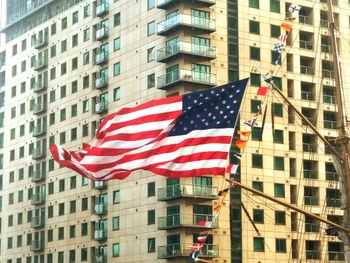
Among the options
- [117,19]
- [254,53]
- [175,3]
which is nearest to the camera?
[175,3]

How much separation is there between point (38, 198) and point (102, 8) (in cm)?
2697

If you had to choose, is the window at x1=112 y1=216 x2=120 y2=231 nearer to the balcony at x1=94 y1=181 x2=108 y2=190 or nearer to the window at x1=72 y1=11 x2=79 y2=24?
the balcony at x1=94 y1=181 x2=108 y2=190

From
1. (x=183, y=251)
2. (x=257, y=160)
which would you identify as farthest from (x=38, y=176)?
(x=257, y=160)

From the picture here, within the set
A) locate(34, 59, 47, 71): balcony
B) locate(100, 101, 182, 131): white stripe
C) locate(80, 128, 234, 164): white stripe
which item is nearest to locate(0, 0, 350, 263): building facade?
locate(34, 59, 47, 71): balcony

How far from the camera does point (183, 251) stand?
80438 mm

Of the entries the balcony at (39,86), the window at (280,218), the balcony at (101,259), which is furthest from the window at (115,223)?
the balcony at (39,86)

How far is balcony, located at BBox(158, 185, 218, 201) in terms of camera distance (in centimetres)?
8106

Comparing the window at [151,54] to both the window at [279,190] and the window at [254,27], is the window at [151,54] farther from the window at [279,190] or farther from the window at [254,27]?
the window at [279,190]

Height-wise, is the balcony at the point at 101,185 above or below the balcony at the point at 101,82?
below

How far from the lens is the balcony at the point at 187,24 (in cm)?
8481

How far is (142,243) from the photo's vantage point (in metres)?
86.6

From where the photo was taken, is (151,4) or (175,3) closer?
(175,3)

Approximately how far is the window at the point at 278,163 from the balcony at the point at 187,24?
1538cm

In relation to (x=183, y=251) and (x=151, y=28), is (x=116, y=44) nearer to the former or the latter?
(x=151, y=28)
